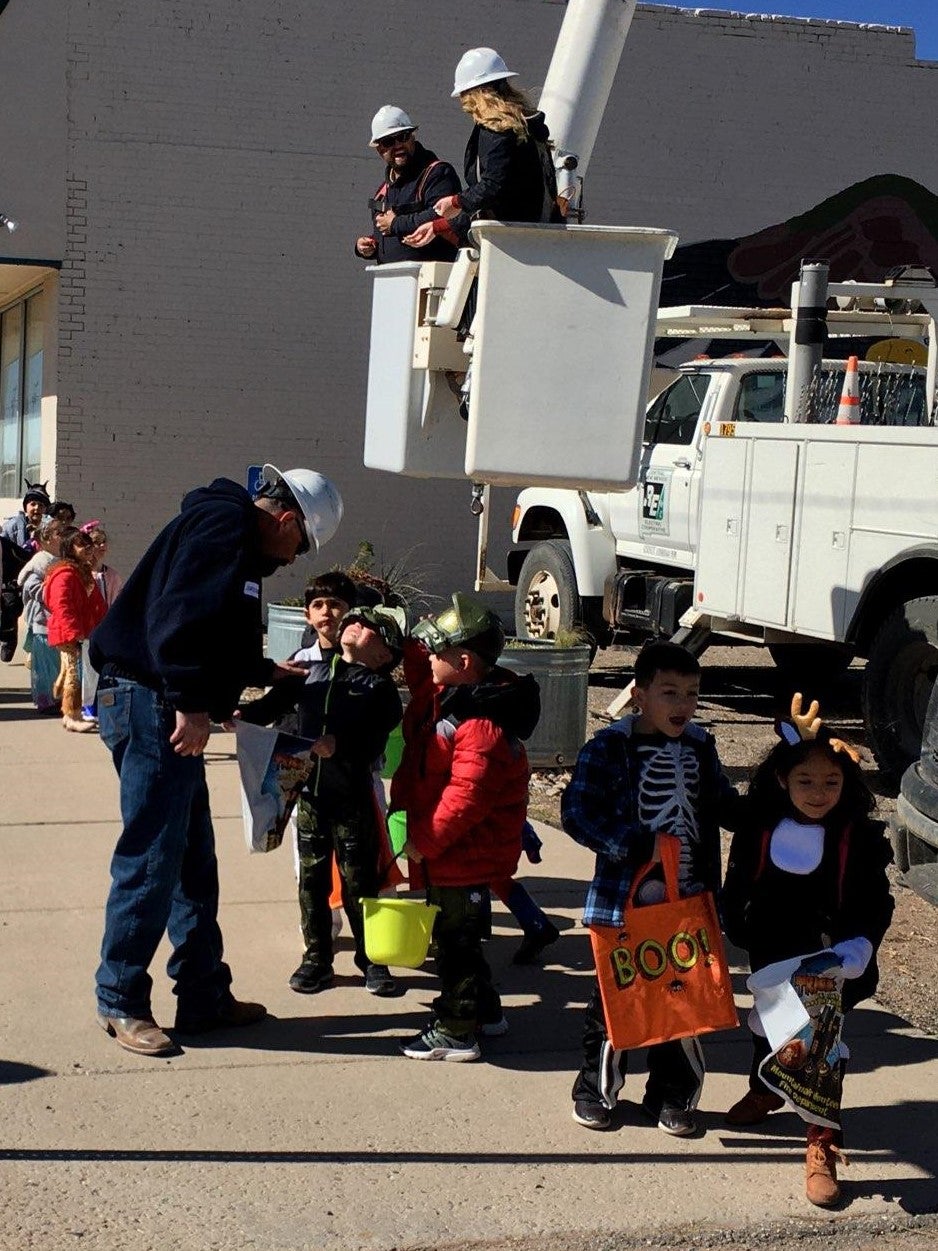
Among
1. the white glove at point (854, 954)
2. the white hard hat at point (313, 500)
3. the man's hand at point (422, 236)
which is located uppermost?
the man's hand at point (422, 236)

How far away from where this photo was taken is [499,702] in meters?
4.91

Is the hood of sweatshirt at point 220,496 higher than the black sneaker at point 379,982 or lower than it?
higher

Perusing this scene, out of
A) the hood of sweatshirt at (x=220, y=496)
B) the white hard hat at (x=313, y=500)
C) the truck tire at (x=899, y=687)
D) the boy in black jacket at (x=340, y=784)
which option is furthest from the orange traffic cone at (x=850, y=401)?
the hood of sweatshirt at (x=220, y=496)

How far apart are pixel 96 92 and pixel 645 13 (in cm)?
583

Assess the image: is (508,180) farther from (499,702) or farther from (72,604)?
(72,604)

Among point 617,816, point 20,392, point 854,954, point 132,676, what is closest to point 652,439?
point 132,676

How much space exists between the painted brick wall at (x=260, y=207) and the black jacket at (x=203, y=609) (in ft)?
39.3

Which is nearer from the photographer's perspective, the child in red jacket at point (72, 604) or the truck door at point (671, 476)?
the child in red jacket at point (72, 604)

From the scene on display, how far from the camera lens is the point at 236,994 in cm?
550

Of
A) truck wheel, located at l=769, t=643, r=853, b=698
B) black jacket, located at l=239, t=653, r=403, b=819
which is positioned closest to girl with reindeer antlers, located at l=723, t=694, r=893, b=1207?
black jacket, located at l=239, t=653, r=403, b=819

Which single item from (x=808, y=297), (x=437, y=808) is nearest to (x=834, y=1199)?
(x=437, y=808)

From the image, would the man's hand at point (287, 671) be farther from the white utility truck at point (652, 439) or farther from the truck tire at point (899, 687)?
the truck tire at point (899, 687)

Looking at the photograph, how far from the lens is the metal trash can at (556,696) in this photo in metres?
9.26

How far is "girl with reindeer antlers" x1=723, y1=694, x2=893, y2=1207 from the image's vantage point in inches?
165
